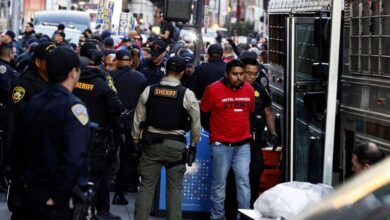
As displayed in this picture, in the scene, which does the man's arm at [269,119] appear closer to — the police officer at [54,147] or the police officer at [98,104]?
the police officer at [98,104]

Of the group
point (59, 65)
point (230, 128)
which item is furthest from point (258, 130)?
point (59, 65)

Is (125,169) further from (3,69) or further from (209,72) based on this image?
(3,69)

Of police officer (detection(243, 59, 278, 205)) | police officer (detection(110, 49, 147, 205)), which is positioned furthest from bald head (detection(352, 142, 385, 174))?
police officer (detection(110, 49, 147, 205))

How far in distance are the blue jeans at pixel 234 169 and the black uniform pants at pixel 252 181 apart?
30cm

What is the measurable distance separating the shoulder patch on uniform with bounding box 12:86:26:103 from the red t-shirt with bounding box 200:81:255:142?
246cm

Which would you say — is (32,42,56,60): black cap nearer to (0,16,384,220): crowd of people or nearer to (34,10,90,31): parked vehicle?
(0,16,384,220): crowd of people

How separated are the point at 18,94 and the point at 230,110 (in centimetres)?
261

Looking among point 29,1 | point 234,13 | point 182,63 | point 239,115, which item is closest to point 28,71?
point 182,63

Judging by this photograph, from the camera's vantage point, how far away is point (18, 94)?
1032cm

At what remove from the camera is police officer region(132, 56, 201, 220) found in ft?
36.6

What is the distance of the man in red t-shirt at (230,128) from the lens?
39.5ft

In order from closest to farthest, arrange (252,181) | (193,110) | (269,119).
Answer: (193,110) < (252,181) < (269,119)

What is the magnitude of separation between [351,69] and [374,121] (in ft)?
3.87

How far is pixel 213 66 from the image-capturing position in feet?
45.9
